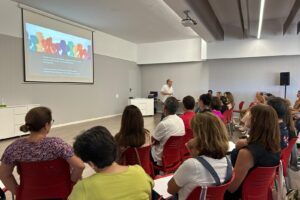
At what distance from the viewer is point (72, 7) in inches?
258

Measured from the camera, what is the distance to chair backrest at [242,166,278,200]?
1678mm

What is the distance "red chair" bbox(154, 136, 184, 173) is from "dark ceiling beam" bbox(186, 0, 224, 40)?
11.9ft

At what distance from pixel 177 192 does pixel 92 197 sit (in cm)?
64

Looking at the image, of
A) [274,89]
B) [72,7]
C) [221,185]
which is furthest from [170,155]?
[274,89]

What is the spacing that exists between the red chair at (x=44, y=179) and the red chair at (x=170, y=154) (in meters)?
1.20

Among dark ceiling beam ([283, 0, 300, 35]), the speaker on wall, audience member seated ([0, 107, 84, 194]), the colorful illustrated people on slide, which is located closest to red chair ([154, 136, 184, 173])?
audience member seated ([0, 107, 84, 194])

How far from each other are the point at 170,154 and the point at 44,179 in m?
1.42

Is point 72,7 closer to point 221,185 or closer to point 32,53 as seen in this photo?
point 32,53

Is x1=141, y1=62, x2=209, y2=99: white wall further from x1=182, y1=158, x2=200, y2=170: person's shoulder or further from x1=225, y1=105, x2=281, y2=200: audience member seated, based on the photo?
x1=182, y1=158, x2=200, y2=170: person's shoulder

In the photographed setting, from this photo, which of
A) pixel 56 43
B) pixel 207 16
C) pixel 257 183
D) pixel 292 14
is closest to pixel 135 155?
pixel 257 183

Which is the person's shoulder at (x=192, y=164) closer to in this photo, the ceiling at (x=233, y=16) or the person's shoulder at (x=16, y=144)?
the person's shoulder at (x=16, y=144)

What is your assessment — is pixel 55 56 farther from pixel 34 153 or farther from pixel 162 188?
pixel 162 188

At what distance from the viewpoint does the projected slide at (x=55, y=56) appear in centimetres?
658

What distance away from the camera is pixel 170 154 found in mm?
2768
